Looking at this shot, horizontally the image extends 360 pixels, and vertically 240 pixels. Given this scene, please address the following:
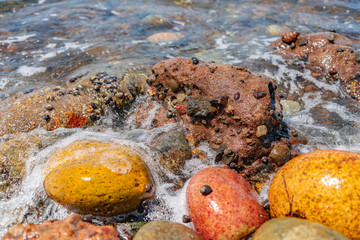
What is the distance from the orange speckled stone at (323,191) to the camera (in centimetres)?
266

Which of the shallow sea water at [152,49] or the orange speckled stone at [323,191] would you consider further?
the shallow sea water at [152,49]

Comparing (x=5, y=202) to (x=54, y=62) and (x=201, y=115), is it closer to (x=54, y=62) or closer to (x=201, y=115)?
(x=201, y=115)

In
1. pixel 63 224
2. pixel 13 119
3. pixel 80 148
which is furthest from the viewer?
pixel 13 119

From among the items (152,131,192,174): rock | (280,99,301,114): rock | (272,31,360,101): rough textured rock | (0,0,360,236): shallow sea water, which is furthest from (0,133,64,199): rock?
(272,31,360,101): rough textured rock

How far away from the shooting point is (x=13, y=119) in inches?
189

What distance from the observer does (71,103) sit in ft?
17.0

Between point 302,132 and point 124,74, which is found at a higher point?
point 124,74

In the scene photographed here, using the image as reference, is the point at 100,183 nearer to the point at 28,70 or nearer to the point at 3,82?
the point at 3,82

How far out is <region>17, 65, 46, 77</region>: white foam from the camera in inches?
290

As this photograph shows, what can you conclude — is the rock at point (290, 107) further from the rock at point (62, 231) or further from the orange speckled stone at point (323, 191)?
the rock at point (62, 231)

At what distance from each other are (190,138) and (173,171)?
2.08 feet

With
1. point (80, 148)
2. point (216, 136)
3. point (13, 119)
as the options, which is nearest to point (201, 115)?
point (216, 136)

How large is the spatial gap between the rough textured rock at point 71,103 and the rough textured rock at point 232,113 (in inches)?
Result: 67.5

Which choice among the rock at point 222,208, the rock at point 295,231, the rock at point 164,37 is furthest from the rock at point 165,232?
the rock at point 164,37
